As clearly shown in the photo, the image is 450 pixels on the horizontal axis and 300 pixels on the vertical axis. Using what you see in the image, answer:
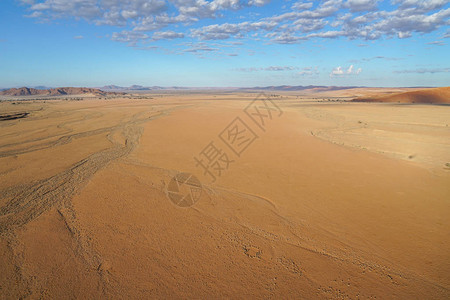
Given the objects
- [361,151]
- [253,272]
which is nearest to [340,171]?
[361,151]

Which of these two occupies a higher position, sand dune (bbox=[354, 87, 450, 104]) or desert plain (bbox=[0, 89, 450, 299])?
sand dune (bbox=[354, 87, 450, 104])

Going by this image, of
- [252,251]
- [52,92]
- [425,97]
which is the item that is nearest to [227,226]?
[252,251]

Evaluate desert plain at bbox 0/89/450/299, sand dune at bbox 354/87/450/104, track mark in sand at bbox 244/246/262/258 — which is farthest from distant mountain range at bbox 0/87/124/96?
track mark in sand at bbox 244/246/262/258

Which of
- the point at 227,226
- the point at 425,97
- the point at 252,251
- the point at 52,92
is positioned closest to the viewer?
the point at 252,251

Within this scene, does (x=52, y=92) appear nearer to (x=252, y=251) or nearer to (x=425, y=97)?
(x=252, y=251)

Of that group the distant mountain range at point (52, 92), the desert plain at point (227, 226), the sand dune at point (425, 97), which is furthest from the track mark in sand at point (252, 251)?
the distant mountain range at point (52, 92)

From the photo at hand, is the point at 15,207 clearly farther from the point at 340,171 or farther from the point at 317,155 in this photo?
the point at 317,155

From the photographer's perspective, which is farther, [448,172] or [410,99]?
[410,99]

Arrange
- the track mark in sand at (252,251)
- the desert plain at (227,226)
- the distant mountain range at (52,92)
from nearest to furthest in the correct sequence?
the desert plain at (227,226) → the track mark in sand at (252,251) → the distant mountain range at (52,92)

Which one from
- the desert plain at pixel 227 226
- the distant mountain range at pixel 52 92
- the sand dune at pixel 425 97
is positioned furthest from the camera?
the distant mountain range at pixel 52 92

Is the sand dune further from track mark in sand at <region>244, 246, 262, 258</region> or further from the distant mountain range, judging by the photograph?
the distant mountain range

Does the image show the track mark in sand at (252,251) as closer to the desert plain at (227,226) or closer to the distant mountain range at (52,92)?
the desert plain at (227,226)
